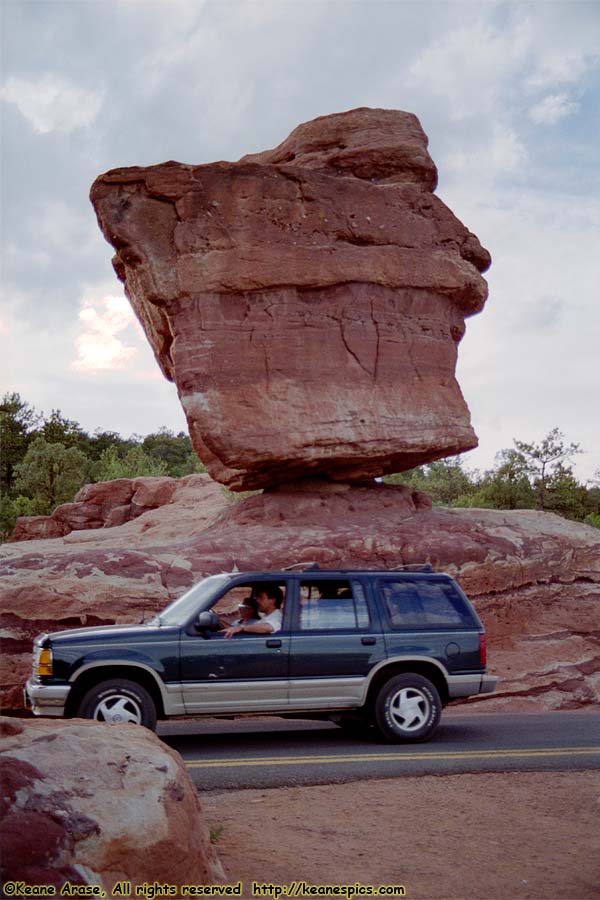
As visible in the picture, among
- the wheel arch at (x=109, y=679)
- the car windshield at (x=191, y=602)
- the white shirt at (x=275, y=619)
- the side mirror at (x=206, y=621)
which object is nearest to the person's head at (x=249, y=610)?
the white shirt at (x=275, y=619)

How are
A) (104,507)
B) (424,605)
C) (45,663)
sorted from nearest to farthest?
1. (45,663)
2. (424,605)
3. (104,507)

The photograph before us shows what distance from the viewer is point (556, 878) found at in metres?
5.67

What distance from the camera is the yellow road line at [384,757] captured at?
897 cm

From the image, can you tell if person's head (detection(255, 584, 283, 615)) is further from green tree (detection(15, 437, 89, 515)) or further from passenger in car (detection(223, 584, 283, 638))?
green tree (detection(15, 437, 89, 515))

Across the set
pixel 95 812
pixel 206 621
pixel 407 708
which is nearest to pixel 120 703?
pixel 206 621

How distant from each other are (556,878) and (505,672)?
9.72 meters

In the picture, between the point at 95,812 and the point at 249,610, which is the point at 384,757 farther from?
the point at 95,812

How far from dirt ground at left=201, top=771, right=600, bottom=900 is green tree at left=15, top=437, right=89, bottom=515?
24674 millimetres

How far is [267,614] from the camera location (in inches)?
406

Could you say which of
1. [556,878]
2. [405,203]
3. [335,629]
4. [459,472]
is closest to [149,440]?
[459,472]

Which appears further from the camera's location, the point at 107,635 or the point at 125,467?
the point at 125,467

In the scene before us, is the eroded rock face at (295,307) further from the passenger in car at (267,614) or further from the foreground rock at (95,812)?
the foreground rock at (95,812)

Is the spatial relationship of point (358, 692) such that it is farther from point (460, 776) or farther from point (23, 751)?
point (23, 751)

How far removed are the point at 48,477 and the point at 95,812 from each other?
1084 inches
